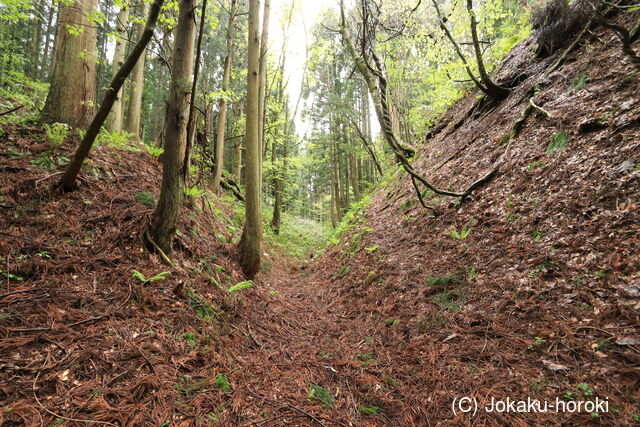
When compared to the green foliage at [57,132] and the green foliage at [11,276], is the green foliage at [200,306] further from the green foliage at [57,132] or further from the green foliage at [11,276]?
the green foliage at [57,132]

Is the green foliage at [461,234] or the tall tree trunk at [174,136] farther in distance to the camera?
the green foliage at [461,234]

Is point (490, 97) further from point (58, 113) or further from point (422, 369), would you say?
point (58, 113)

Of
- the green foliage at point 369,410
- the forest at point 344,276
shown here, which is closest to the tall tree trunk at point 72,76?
the forest at point 344,276

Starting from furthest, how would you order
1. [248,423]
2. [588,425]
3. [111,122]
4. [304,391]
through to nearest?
[111,122]
[304,391]
[248,423]
[588,425]

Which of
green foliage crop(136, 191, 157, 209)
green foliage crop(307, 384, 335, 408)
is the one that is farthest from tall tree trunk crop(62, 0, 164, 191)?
green foliage crop(307, 384, 335, 408)

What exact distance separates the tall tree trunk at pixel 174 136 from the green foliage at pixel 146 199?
2.39 feet

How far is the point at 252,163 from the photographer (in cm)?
617

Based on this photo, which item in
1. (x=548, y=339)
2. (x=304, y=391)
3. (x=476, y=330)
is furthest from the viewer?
(x=476, y=330)

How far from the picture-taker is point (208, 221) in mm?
6730

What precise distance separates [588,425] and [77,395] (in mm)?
3638

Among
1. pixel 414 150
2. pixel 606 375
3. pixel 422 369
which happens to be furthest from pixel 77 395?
pixel 414 150

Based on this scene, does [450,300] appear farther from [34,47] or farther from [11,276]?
[34,47]

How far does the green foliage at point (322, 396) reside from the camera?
2.81 meters

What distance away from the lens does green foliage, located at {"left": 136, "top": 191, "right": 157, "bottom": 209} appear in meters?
4.66
